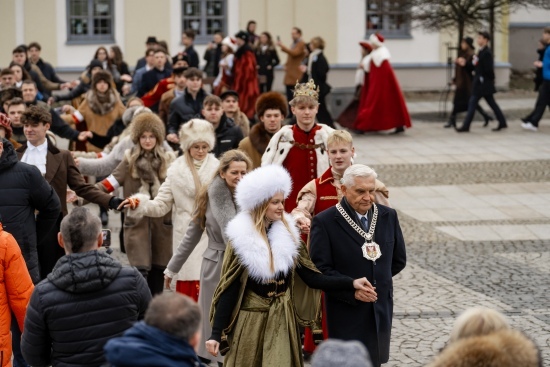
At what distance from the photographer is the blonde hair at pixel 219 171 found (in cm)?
857

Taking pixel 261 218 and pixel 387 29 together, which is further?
pixel 387 29

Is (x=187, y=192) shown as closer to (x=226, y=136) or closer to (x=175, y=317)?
(x=226, y=136)

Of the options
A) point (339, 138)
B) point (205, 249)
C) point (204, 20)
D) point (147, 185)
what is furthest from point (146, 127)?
point (204, 20)

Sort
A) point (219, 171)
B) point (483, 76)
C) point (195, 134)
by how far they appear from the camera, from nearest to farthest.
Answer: point (219, 171) < point (195, 134) < point (483, 76)

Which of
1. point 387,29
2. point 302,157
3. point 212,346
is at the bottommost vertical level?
point 212,346

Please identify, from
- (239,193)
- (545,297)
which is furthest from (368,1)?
(239,193)

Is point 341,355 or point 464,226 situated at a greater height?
point 341,355

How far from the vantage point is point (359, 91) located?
79.4 ft

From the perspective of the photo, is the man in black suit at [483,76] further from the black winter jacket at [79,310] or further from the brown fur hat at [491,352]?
the brown fur hat at [491,352]

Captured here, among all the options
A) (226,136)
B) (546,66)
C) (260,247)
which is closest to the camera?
(260,247)

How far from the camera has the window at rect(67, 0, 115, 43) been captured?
33.0m

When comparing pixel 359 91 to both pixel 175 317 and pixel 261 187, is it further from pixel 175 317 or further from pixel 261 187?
pixel 175 317

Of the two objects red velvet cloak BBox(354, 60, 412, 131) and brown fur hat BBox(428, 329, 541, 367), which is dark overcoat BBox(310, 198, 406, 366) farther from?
red velvet cloak BBox(354, 60, 412, 131)

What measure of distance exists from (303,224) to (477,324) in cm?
359
